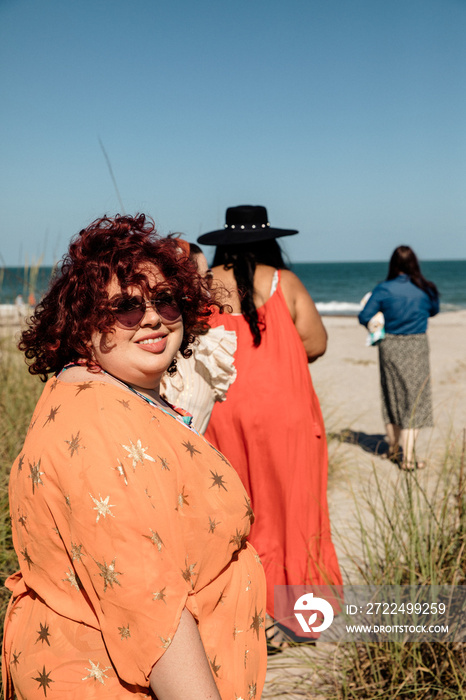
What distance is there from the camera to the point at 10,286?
17.3 ft

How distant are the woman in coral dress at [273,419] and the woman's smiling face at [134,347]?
1.71 meters

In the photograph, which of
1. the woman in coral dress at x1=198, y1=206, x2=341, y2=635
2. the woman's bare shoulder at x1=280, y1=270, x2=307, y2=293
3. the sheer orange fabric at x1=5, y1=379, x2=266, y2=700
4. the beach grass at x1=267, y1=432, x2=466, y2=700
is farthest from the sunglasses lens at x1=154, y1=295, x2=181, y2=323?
the woman's bare shoulder at x1=280, y1=270, x2=307, y2=293

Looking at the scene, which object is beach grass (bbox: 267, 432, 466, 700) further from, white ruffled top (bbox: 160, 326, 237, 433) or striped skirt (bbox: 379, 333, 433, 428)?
striped skirt (bbox: 379, 333, 433, 428)

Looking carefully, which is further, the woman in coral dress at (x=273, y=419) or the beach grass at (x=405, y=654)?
the woman in coral dress at (x=273, y=419)

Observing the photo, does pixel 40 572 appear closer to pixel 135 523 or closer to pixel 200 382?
pixel 135 523

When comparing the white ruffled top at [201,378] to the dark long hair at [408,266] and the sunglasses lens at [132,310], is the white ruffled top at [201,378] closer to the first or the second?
the sunglasses lens at [132,310]

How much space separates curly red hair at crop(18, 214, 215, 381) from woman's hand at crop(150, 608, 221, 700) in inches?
21.8

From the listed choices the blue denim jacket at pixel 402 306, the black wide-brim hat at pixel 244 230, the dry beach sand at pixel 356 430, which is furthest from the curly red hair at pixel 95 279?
the blue denim jacket at pixel 402 306

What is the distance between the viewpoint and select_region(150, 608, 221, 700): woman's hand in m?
1.06

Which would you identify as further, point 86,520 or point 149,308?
point 149,308

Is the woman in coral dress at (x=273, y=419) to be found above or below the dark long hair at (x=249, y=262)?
below

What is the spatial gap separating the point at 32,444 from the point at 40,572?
263 millimetres

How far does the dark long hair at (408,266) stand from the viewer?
573cm

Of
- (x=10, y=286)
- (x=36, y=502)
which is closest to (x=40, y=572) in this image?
(x=36, y=502)
